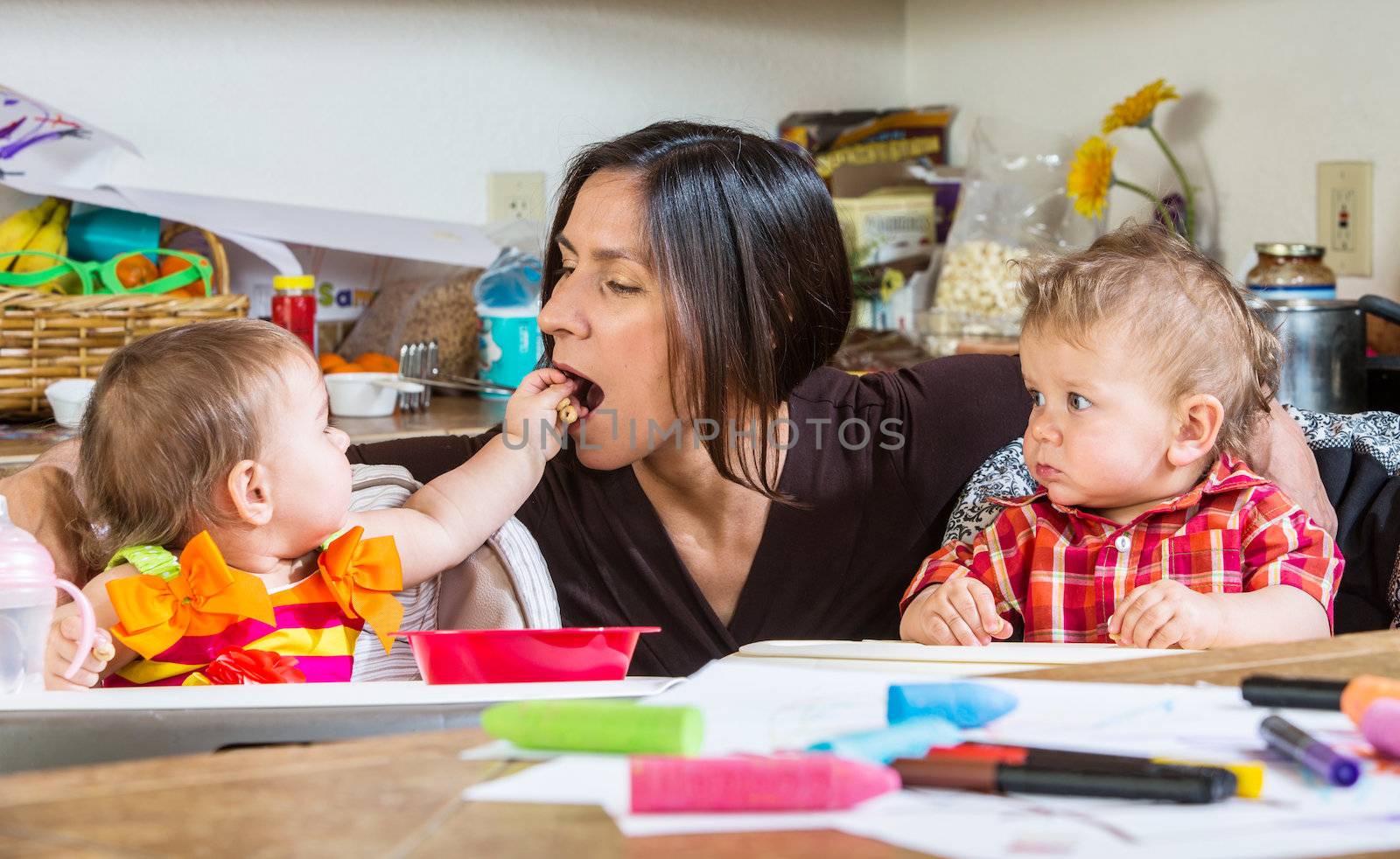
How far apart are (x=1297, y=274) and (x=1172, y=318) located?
2.48 ft

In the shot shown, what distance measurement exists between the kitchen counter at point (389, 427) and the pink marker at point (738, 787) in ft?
4.29

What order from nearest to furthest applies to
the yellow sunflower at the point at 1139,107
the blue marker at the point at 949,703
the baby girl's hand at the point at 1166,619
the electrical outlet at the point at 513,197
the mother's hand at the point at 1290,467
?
the blue marker at the point at 949,703 → the baby girl's hand at the point at 1166,619 → the mother's hand at the point at 1290,467 → the yellow sunflower at the point at 1139,107 → the electrical outlet at the point at 513,197

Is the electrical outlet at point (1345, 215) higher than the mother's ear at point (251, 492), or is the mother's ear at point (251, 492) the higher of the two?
the electrical outlet at point (1345, 215)

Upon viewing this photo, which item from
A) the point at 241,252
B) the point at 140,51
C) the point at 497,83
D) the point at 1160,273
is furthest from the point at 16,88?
the point at 1160,273

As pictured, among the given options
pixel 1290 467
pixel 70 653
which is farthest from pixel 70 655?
pixel 1290 467

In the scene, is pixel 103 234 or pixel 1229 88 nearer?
pixel 103 234

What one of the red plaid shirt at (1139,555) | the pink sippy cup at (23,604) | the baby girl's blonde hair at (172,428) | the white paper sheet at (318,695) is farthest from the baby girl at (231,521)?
the red plaid shirt at (1139,555)

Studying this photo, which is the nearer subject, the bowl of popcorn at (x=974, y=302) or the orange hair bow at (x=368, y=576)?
the orange hair bow at (x=368, y=576)

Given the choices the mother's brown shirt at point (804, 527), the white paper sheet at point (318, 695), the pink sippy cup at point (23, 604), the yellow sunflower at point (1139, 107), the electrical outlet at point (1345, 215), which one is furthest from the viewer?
the yellow sunflower at point (1139, 107)

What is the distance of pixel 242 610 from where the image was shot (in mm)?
1229

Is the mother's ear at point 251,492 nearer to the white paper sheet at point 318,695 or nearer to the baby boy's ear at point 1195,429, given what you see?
the white paper sheet at point 318,695

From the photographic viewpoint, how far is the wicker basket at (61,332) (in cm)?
188

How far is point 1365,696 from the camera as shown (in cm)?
62

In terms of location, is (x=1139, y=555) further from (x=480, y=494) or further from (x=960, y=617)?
(x=480, y=494)
